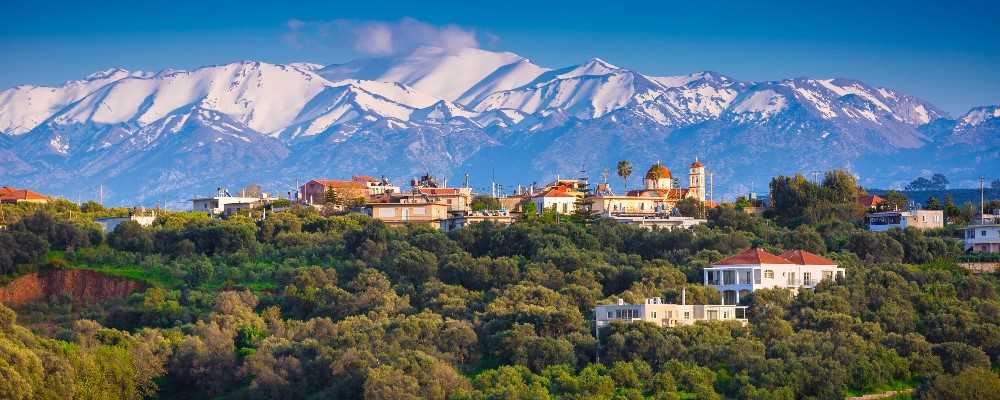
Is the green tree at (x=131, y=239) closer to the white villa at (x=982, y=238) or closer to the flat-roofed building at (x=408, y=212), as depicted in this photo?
the flat-roofed building at (x=408, y=212)

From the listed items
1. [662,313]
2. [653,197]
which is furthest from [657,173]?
[662,313]

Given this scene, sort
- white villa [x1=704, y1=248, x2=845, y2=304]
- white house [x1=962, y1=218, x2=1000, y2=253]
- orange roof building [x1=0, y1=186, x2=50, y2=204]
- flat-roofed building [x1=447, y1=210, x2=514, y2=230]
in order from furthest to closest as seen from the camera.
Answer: orange roof building [x1=0, y1=186, x2=50, y2=204], flat-roofed building [x1=447, y1=210, x2=514, y2=230], white house [x1=962, y1=218, x2=1000, y2=253], white villa [x1=704, y1=248, x2=845, y2=304]

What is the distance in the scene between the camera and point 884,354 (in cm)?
6456

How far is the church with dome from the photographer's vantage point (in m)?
109

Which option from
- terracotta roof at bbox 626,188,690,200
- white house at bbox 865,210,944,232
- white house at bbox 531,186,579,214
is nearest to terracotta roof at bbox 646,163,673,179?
terracotta roof at bbox 626,188,690,200

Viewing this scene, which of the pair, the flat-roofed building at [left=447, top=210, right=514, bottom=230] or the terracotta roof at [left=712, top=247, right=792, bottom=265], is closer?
the terracotta roof at [left=712, top=247, right=792, bottom=265]

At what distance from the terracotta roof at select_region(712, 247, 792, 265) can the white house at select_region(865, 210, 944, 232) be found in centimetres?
2201

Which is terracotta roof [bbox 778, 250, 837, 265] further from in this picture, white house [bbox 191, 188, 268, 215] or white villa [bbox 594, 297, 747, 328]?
white house [bbox 191, 188, 268, 215]

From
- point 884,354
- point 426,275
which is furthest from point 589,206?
point 884,354

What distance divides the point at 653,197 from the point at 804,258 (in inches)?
1468

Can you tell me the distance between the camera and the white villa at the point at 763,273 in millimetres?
74562

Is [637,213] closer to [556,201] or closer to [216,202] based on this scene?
[556,201]

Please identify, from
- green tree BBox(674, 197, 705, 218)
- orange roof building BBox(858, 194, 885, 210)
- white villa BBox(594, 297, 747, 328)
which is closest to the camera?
white villa BBox(594, 297, 747, 328)

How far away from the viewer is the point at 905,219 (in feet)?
322
